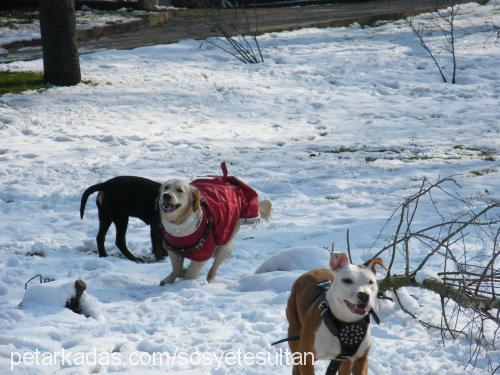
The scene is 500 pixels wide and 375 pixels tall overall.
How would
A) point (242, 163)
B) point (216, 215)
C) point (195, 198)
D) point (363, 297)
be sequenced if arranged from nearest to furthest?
point (363, 297)
point (195, 198)
point (216, 215)
point (242, 163)

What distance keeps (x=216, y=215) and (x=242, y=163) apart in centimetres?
380

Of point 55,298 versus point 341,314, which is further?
point 55,298

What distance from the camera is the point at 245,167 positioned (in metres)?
10.9

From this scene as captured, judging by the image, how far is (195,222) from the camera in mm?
7031

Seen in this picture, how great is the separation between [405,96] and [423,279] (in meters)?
9.08

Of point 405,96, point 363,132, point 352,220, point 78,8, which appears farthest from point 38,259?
point 78,8

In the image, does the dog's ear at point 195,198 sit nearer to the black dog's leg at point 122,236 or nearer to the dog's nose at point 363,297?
the black dog's leg at point 122,236

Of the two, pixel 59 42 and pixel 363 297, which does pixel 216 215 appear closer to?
pixel 363 297

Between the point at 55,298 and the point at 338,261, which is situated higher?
the point at 338,261

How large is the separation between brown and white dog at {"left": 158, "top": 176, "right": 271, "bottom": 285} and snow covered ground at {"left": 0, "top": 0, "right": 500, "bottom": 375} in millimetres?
207

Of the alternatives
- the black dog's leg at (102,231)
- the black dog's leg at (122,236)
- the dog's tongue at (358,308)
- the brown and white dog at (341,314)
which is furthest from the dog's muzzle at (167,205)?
the dog's tongue at (358,308)

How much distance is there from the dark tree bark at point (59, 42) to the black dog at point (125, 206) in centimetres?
533

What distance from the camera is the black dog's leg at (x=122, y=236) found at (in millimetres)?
7836

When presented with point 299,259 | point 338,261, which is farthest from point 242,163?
point 338,261
